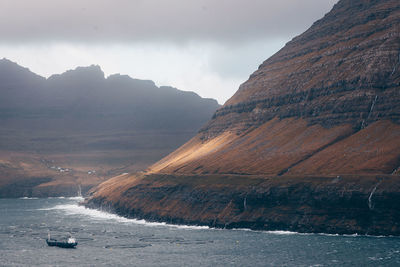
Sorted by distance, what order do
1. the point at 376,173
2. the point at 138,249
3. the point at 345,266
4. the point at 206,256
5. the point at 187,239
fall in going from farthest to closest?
the point at 376,173 → the point at 187,239 → the point at 138,249 → the point at 206,256 → the point at 345,266

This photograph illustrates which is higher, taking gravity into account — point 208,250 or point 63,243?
point 63,243

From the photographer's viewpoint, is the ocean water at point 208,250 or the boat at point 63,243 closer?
the ocean water at point 208,250

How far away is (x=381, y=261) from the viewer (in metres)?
136

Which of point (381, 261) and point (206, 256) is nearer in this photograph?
point (381, 261)

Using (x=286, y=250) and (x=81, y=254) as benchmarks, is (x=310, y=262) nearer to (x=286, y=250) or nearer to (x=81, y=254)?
(x=286, y=250)

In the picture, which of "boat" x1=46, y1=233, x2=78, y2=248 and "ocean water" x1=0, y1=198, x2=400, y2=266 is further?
"boat" x1=46, y1=233, x2=78, y2=248

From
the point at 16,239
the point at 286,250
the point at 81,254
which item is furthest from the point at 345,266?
the point at 16,239

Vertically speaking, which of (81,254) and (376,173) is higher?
(376,173)

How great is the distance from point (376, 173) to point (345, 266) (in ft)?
241

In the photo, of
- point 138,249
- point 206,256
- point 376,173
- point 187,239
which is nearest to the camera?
point 206,256

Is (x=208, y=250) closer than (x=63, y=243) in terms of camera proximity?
Yes

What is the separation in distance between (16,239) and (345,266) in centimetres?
11138

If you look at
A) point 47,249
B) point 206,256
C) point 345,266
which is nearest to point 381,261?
point 345,266

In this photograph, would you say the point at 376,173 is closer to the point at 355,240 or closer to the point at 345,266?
the point at 355,240
